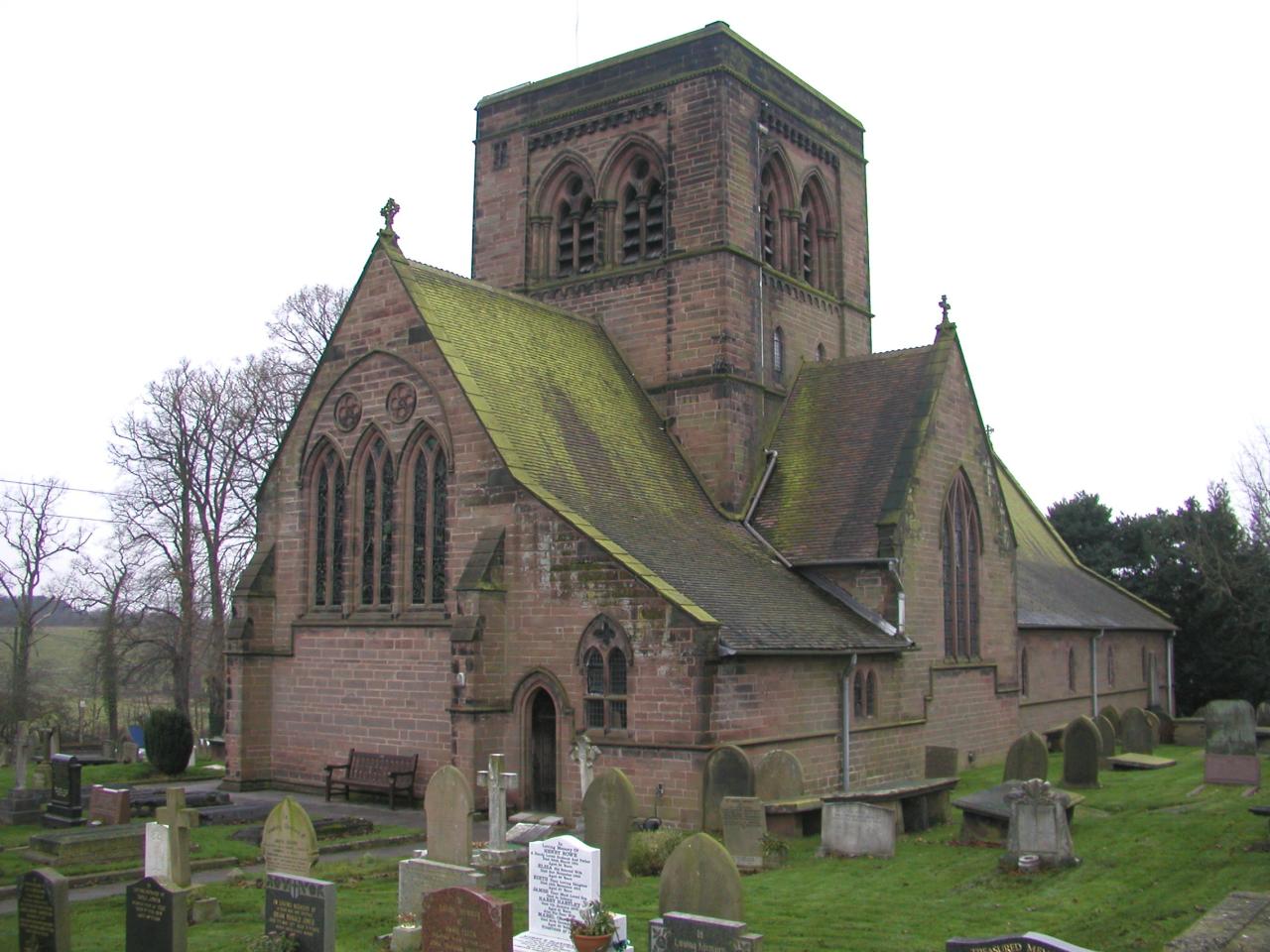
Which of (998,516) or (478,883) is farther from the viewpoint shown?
(998,516)

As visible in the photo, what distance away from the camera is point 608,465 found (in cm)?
2520

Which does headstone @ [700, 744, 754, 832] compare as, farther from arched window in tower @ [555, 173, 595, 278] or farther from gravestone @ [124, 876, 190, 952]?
arched window in tower @ [555, 173, 595, 278]

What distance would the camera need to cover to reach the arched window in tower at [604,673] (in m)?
20.8

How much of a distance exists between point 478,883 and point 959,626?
57.7 feet

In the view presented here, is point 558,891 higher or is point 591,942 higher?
point 558,891

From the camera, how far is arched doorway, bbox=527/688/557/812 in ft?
71.6

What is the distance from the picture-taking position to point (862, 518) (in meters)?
26.1

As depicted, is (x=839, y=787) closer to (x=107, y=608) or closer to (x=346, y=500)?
(x=346, y=500)

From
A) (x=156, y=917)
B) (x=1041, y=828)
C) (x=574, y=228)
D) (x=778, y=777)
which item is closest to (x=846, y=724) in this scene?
(x=778, y=777)

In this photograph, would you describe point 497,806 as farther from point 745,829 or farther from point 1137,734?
point 1137,734

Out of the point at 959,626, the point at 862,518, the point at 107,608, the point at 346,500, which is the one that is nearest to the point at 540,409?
the point at 346,500

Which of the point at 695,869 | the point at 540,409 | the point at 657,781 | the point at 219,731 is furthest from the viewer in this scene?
the point at 219,731

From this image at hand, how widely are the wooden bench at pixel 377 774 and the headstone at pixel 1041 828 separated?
1118cm

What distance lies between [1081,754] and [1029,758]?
3.65 meters
